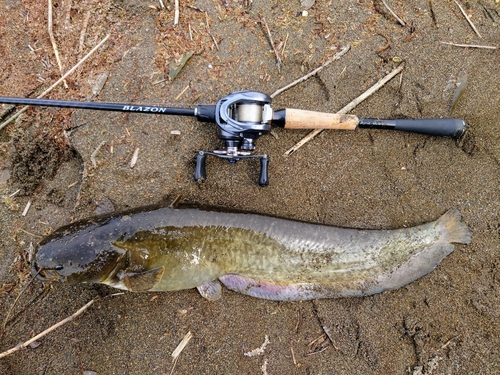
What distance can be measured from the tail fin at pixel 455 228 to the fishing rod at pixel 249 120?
665mm

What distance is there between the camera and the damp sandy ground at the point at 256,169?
301cm

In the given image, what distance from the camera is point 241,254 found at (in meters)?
2.88

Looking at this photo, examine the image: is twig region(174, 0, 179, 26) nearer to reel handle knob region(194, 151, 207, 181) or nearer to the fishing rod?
the fishing rod

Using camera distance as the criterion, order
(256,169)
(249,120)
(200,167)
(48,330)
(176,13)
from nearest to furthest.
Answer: (249,120), (200,167), (48,330), (256,169), (176,13)

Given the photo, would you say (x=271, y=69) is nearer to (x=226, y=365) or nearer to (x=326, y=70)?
(x=326, y=70)

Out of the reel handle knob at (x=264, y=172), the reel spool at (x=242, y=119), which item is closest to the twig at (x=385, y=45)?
the reel spool at (x=242, y=119)

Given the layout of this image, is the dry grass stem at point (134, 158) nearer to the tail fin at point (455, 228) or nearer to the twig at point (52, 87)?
the twig at point (52, 87)

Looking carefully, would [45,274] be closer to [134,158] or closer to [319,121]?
[134,158]

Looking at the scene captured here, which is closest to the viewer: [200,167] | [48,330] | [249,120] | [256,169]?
[249,120]

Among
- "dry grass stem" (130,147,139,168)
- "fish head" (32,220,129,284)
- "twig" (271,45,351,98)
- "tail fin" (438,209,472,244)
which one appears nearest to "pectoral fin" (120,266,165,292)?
"fish head" (32,220,129,284)

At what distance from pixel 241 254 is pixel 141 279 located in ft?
2.58

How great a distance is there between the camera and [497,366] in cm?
295

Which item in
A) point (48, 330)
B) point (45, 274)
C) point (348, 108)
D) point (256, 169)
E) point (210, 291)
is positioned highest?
point (348, 108)

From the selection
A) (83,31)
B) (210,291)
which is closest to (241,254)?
(210,291)
